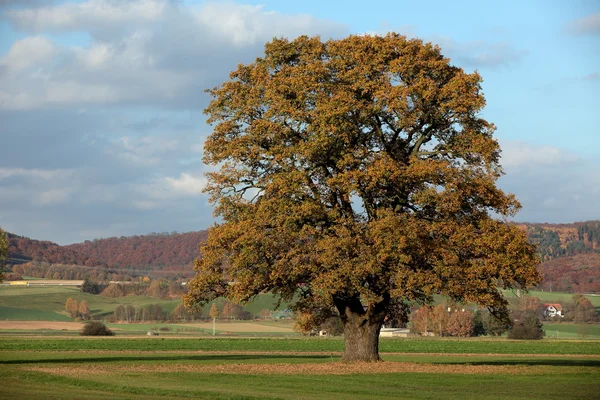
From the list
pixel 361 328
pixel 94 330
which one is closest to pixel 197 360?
pixel 361 328

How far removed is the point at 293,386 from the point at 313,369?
8.04 m

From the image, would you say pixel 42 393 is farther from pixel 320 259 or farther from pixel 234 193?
pixel 234 193

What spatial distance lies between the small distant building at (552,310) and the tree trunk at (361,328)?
144 metres

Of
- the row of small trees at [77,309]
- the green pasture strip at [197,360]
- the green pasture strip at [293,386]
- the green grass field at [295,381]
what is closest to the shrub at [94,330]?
the green pasture strip at [197,360]

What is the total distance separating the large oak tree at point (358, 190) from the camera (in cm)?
3650

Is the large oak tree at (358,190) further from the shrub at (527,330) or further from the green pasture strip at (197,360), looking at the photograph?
the shrub at (527,330)

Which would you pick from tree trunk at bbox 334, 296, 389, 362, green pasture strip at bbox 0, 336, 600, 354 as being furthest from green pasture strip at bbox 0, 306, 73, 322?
tree trunk at bbox 334, 296, 389, 362

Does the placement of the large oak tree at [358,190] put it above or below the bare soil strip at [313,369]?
above

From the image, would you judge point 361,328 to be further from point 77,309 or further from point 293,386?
point 77,309

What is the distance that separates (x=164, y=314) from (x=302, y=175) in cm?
15094

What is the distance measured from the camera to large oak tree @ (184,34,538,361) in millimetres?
36500

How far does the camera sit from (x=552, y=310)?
179 m

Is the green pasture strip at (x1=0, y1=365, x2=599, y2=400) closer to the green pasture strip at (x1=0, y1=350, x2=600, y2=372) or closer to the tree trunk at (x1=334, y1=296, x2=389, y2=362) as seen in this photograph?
the tree trunk at (x1=334, y1=296, x2=389, y2=362)

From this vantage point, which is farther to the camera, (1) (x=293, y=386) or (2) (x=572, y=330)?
(2) (x=572, y=330)
